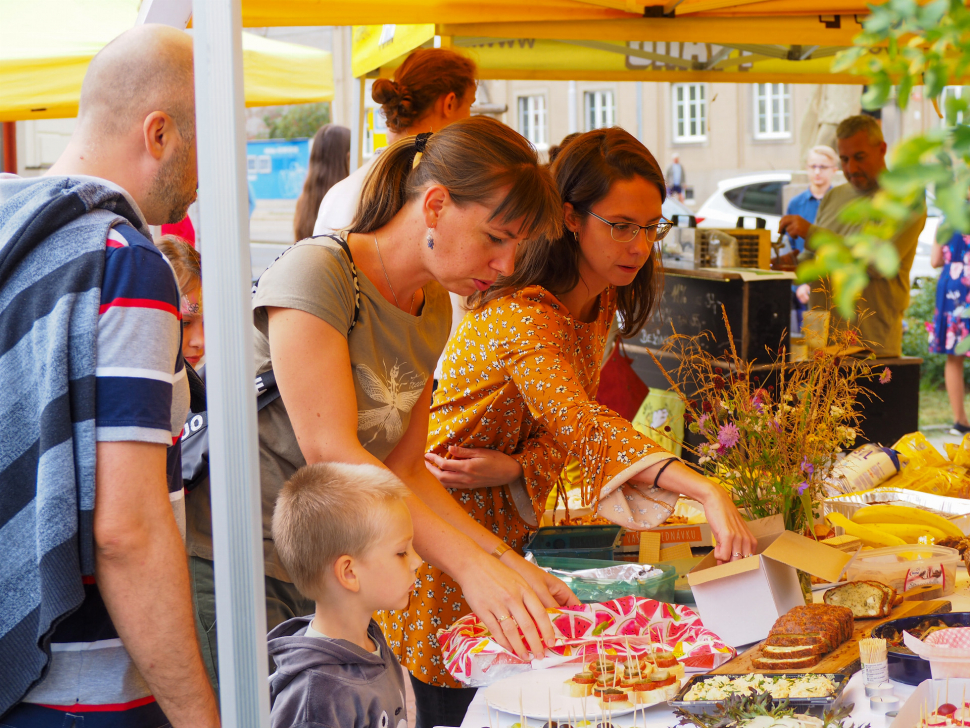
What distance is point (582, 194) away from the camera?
6.95 feet

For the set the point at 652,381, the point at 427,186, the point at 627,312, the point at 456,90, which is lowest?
the point at 652,381

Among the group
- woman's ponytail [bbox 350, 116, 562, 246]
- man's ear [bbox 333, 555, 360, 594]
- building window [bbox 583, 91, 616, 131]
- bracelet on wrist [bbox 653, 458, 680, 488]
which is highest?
building window [bbox 583, 91, 616, 131]

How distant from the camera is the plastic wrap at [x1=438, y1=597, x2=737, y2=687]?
156cm

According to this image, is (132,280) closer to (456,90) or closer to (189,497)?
(189,497)

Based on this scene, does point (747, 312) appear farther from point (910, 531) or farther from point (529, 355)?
point (529, 355)

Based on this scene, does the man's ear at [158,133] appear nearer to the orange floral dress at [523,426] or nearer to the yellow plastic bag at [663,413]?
the orange floral dress at [523,426]

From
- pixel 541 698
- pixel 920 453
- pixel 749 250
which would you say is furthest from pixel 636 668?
pixel 749 250

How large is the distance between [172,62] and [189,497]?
707 mm

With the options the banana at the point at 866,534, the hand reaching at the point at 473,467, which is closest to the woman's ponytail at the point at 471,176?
the hand reaching at the point at 473,467

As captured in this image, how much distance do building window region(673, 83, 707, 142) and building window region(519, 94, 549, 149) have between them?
324 cm

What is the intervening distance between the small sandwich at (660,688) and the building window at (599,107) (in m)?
21.4

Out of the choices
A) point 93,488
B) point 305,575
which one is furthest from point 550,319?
point 93,488

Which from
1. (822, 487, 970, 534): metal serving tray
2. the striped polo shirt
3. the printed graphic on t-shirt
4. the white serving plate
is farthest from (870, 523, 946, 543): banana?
the striped polo shirt

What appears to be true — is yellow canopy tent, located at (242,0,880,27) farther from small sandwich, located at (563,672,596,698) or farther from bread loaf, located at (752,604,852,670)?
small sandwich, located at (563,672,596,698)
